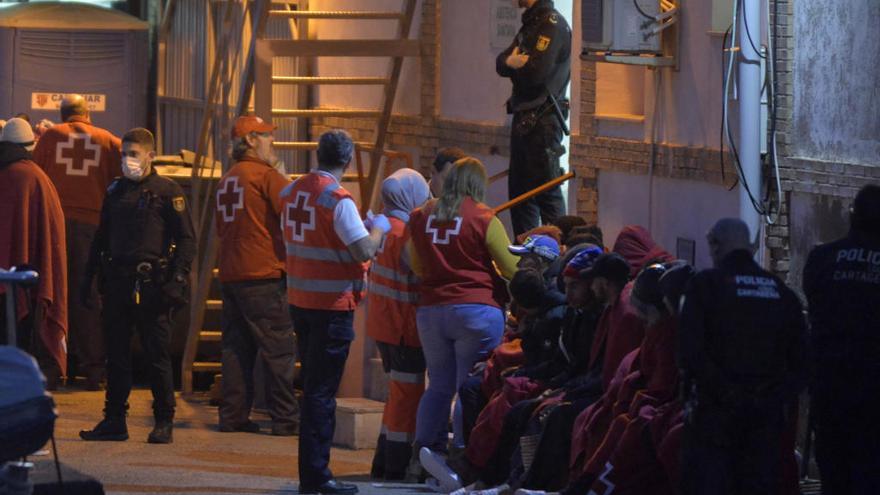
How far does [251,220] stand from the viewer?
1262 cm

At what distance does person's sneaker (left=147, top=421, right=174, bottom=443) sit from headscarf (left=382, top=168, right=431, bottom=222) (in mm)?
2146

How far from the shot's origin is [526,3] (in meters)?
12.7

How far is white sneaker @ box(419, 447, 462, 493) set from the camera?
408 inches

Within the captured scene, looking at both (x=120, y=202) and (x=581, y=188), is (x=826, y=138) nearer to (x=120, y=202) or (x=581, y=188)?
(x=581, y=188)

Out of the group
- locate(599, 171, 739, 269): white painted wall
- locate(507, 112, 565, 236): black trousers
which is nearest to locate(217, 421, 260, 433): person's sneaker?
locate(507, 112, 565, 236): black trousers

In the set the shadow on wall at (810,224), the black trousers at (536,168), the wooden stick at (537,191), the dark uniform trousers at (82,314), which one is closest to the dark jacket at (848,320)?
the shadow on wall at (810,224)

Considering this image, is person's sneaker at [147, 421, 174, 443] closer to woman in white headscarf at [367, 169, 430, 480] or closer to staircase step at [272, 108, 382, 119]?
woman in white headscarf at [367, 169, 430, 480]

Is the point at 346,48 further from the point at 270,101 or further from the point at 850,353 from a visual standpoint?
the point at 850,353

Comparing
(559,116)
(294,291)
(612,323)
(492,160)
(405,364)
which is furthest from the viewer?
(492,160)

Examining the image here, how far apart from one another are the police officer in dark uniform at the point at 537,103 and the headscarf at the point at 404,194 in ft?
4.64

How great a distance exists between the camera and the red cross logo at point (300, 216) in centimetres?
1002

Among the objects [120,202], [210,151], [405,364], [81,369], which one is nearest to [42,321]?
[120,202]

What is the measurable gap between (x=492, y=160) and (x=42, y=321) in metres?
4.39

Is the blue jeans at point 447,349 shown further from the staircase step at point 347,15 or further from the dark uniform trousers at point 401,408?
the staircase step at point 347,15
